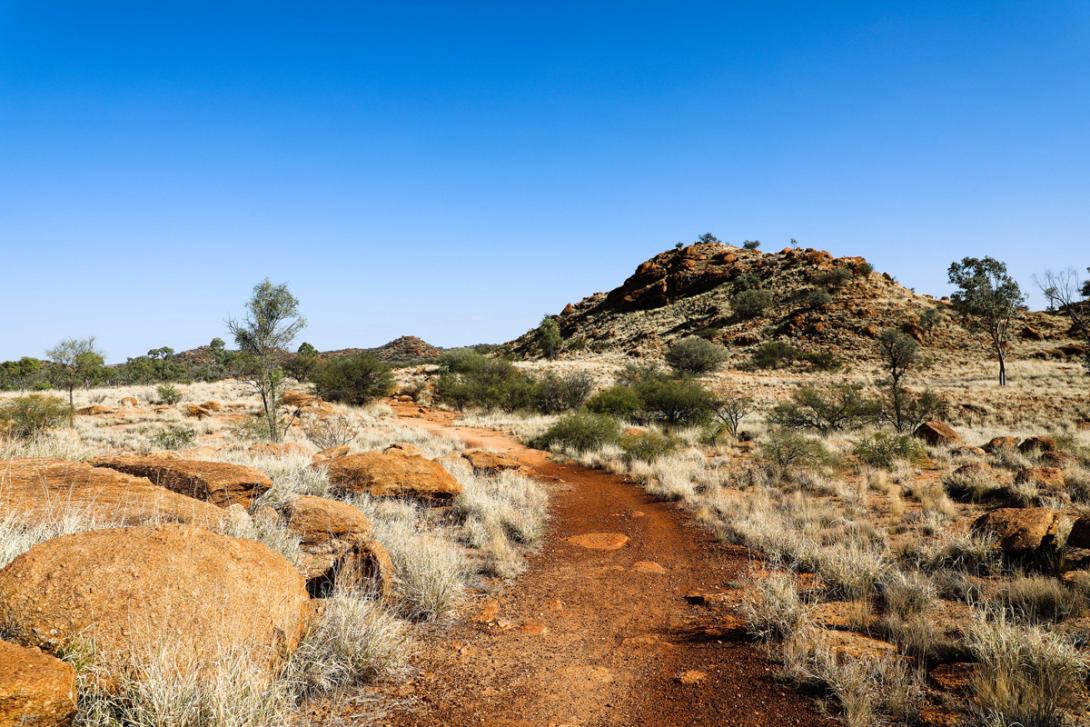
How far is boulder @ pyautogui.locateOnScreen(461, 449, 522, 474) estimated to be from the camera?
12.1 m

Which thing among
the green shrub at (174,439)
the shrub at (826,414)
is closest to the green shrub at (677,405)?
the shrub at (826,414)

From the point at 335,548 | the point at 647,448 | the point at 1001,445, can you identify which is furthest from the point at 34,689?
the point at 1001,445

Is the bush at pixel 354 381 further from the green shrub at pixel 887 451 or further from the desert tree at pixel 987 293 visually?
the desert tree at pixel 987 293

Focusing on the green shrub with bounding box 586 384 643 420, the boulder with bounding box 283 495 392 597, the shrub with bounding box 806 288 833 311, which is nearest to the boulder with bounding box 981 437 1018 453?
the green shrub with bounding box 586 384 643 420

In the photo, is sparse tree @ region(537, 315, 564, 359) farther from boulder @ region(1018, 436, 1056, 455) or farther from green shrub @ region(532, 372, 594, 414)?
boulder @ region(1018, 436, 1056, 455)

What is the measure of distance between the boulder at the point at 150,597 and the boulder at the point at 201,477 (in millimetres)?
2807

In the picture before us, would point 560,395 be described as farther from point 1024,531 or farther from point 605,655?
point 605,655

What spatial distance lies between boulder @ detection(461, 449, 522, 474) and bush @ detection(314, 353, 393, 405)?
738 inches

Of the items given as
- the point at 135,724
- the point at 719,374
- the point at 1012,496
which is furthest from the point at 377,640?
the point at 719,374

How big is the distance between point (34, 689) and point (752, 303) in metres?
56.9

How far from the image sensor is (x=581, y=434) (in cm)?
1623

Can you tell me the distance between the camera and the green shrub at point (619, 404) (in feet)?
70.2

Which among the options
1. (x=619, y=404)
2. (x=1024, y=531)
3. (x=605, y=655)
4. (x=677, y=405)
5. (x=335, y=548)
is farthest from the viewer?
(x=619, y=404)

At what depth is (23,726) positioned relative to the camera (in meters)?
2.16
